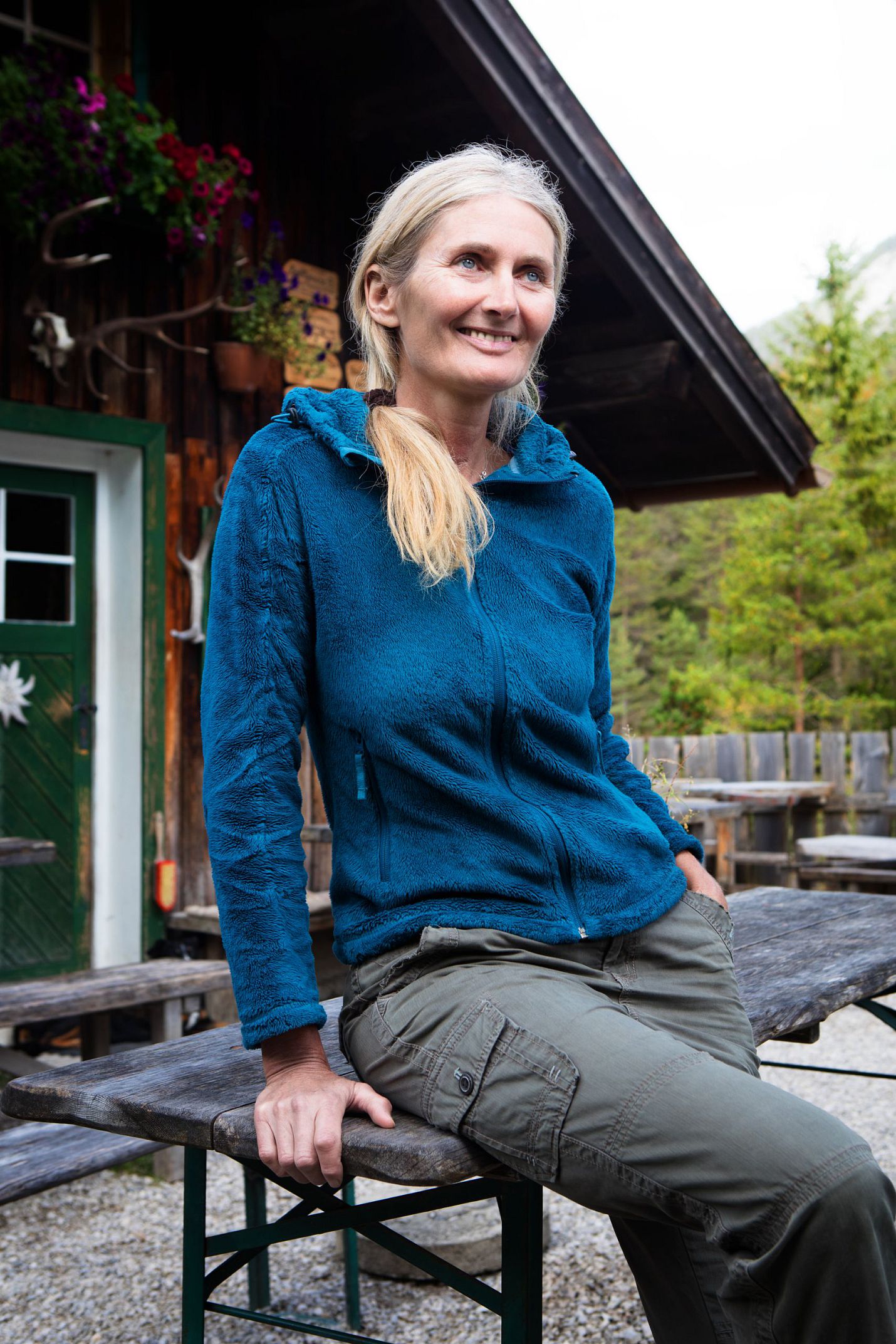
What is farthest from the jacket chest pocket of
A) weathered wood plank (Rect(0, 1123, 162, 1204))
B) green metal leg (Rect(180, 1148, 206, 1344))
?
weathered wood plank (Rect(0, 1123, 162, 1204))

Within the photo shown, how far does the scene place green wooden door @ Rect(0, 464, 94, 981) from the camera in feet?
17.8

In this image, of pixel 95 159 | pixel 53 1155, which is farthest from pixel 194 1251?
pixel 95 159

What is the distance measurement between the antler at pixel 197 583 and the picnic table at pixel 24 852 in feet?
5.74

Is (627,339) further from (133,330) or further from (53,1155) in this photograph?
(53,1155)

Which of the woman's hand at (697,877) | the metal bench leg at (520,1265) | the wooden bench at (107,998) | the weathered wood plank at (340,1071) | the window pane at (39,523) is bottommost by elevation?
the wooden bench at (107,998)

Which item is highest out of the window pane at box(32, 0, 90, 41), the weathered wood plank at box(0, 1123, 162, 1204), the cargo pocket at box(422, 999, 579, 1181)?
the window pane at box(32, 0, 90, 41)

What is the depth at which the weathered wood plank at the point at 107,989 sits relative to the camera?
3.95m

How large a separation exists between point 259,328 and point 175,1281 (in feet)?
13.2

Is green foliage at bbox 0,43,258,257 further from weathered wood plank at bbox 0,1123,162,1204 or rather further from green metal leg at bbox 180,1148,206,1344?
green metal leg at bbox 180,1148,206,1344

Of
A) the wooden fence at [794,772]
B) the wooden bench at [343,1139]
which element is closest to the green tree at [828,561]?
the wooden fence at [794,772]

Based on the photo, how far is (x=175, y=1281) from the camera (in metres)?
3.49

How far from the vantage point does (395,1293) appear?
338 cm

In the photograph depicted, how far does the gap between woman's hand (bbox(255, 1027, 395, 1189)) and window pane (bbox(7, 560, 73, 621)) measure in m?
4.24

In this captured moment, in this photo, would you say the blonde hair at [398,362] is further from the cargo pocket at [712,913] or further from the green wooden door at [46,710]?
the green wooden door at [46,710]
